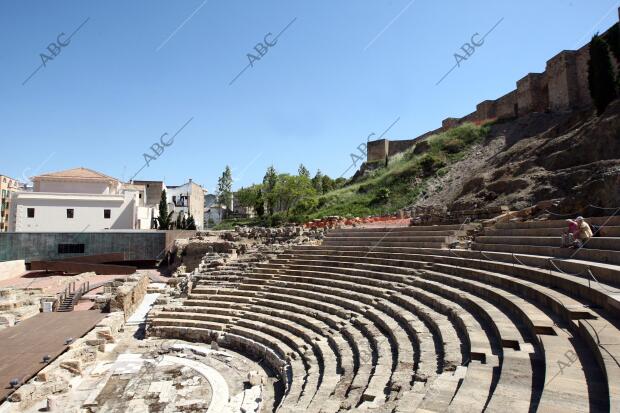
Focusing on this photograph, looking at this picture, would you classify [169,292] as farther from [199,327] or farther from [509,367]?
[509,367]

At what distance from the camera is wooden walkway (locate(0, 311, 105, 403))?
9180mm

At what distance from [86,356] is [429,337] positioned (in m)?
9.01

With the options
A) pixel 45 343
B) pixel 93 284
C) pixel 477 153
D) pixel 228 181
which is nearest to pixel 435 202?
pixel 477 153

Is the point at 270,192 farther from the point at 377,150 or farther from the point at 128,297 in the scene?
the point at 128,297

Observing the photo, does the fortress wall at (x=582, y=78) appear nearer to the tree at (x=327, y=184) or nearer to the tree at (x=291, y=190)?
the tree at (x=291, y=190)

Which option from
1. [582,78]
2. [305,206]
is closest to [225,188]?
[305,206]

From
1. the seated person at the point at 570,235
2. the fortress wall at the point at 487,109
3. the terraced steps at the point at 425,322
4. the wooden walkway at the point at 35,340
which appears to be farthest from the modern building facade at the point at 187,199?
the seated person at the point at 570,235

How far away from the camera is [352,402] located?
6.15m

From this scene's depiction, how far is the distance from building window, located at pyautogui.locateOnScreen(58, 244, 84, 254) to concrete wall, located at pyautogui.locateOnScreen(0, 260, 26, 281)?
7.20ft

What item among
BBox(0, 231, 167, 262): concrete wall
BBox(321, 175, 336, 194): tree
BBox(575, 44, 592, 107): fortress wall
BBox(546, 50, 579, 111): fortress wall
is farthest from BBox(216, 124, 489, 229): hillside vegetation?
BBox(321, 175, 336, 194): tree

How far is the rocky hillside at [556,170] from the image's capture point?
44.9 ft

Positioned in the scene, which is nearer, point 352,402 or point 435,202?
point 352,402

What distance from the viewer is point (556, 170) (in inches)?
783

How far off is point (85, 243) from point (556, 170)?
1089 inches
